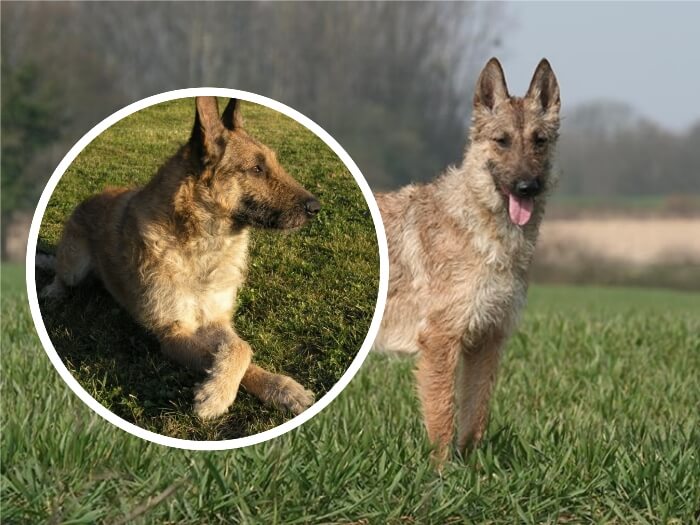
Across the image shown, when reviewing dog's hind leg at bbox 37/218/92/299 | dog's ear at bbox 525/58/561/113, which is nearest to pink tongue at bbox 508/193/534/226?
dog's ear at bbox 525/58/561/113

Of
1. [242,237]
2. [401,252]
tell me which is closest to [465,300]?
[401,252]

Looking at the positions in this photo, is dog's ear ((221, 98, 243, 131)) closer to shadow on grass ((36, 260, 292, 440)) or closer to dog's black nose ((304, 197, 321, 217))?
dog's black nose ((304, 197, 321, 217))

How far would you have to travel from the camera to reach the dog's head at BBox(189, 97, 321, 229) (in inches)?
189

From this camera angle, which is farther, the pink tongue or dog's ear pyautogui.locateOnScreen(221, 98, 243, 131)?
the pink tongue

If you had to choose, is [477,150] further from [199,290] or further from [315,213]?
[199,290]

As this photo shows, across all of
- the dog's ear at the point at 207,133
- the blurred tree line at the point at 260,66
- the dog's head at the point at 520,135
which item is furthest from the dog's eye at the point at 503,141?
the blurred tree line at the point at 260,66

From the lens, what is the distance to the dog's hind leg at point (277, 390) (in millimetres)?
4906

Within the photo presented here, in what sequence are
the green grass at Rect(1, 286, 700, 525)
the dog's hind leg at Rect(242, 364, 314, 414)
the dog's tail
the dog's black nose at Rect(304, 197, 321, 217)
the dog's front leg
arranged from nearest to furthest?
the green grass at Rect(1, 286, 700, 525)
the dog's black nose at Rect(304, 197, 321, 217)
the dog's hind leg at Rect(242, 364, 314, 414)
the dog's tail
the dog's front leg

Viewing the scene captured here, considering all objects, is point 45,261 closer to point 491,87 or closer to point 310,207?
→ point 310,207

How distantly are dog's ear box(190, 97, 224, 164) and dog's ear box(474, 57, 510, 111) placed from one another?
1.81m

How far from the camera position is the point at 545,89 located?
5.82 meters

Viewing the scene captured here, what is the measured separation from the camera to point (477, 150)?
602cm

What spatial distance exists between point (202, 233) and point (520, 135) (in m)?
2.05

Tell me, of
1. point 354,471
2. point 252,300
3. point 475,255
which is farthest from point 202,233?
point 475,255
